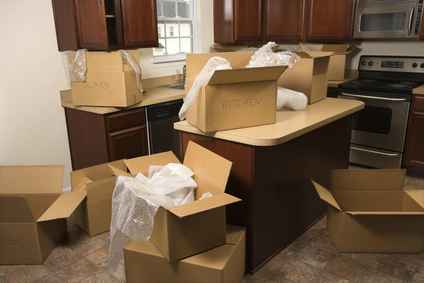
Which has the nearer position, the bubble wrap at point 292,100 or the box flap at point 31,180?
the bubble wrap at point 292,100

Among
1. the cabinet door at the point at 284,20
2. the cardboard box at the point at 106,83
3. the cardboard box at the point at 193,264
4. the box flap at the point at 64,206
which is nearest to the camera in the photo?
the cardboard box at the point at 193,264

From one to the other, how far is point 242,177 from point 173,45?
248 centimetres

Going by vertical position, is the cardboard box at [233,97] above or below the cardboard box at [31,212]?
above

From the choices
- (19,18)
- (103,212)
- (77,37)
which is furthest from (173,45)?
(103,212)

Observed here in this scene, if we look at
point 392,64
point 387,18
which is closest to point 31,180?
point 387,18

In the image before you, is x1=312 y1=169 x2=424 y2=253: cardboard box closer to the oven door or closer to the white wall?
the oven door

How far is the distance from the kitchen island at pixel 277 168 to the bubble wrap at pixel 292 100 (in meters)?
0.05

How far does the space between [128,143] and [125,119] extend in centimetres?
21

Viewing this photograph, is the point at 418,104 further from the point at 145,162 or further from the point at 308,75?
the point at 145,162

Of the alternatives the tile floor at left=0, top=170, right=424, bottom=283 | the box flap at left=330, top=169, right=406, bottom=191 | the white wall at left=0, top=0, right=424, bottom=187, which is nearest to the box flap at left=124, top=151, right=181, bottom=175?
the tile floor at left=0, top=170, right=424, bottom=283

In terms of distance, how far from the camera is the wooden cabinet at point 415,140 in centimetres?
302

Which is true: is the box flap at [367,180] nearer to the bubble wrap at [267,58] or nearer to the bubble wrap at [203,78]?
the bubble wrap at [267,58]

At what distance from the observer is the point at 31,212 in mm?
1889

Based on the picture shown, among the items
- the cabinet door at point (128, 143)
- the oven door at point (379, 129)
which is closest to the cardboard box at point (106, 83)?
the cabinet door at point (128, 143)
